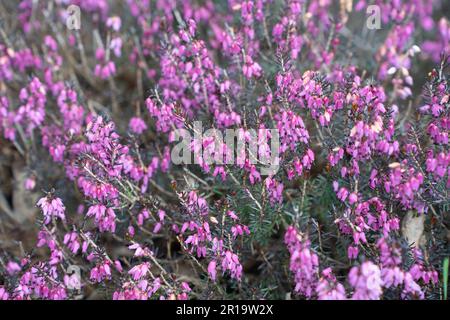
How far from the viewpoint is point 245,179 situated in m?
4.70

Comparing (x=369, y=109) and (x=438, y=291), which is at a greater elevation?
(x=369, y=109)

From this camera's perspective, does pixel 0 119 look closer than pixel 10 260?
No

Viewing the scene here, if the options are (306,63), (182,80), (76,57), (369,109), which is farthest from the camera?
(76,57)

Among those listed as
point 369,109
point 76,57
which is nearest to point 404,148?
point 369,109

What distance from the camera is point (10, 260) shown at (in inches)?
187

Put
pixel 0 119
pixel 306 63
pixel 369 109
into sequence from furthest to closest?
pixel 306 63, pixel 0 119, pixel 369 109

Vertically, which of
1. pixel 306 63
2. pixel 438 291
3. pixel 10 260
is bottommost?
pixel 438 291

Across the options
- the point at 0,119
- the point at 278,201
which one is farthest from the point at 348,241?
the point at 0,119

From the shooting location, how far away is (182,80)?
543 centimetres

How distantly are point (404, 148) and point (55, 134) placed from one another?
3.57 meters

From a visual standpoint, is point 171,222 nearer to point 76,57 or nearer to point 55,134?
point 55,134

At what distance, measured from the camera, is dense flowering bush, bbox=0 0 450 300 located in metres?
4.15

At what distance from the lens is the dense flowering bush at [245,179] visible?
13.6 feet

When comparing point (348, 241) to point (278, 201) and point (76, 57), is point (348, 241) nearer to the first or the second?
point (278, 201)
